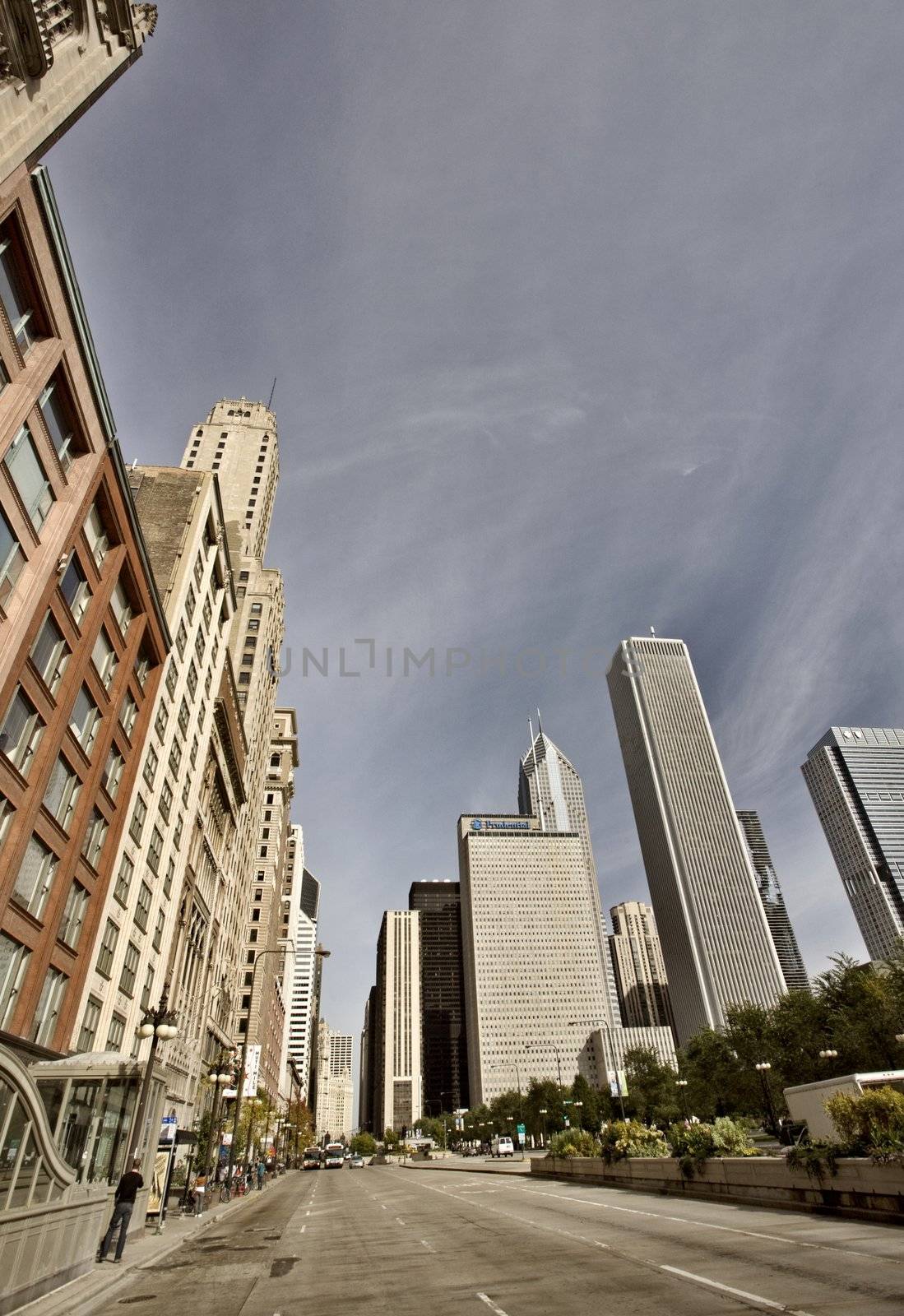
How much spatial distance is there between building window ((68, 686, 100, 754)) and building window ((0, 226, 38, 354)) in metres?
13.6

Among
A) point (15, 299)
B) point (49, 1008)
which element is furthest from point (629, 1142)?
point (15, 299)

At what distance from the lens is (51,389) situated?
1021 inches

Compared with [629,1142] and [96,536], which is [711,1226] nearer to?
[629,1142]

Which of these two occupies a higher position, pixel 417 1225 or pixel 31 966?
pixel 31 966

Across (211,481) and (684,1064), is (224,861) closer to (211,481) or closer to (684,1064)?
(211,481)

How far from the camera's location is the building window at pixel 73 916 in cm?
2964

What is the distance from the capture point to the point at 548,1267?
1350 cm

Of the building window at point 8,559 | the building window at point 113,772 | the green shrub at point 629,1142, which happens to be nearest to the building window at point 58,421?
the building window at point 8,559

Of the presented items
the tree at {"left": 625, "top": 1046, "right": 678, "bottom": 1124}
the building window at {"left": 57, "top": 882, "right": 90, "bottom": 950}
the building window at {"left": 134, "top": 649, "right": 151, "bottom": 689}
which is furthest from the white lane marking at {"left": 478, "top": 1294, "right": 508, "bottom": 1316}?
the tree at {"left": 625, "top": 1046, "right": 678, "bottom": 1124}

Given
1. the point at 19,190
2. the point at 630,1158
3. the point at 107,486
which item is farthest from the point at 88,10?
the point at 630,1158

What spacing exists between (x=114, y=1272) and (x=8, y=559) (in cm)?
1975

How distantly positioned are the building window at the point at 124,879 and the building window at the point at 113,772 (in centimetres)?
379

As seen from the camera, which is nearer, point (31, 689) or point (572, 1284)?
point (572, 1284)

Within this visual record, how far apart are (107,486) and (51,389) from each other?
5.68 meters
